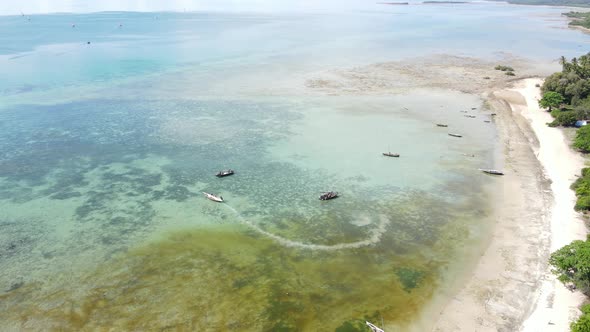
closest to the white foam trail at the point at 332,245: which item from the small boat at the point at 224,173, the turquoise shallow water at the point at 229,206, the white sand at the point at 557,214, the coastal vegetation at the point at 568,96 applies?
the turquoise shallow water at the point at 229,206

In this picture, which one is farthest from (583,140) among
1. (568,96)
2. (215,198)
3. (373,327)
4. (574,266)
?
(215,198)

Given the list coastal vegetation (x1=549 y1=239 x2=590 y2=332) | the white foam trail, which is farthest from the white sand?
the white foam trail

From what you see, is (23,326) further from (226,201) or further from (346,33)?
(346,33)

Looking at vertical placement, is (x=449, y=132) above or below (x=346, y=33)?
below

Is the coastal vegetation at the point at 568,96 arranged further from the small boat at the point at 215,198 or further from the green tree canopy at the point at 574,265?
the small boat at the point at 215,198

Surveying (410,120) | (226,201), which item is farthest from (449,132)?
(226,201)

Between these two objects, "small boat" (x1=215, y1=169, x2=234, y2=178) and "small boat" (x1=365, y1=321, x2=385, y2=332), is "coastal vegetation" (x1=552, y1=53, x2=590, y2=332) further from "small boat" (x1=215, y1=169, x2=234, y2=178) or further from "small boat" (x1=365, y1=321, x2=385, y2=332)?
"small boat" (x1=215, y1=169, x2=234, y2=178)

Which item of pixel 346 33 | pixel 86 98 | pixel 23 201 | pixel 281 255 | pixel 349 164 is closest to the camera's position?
pixel 281 255
